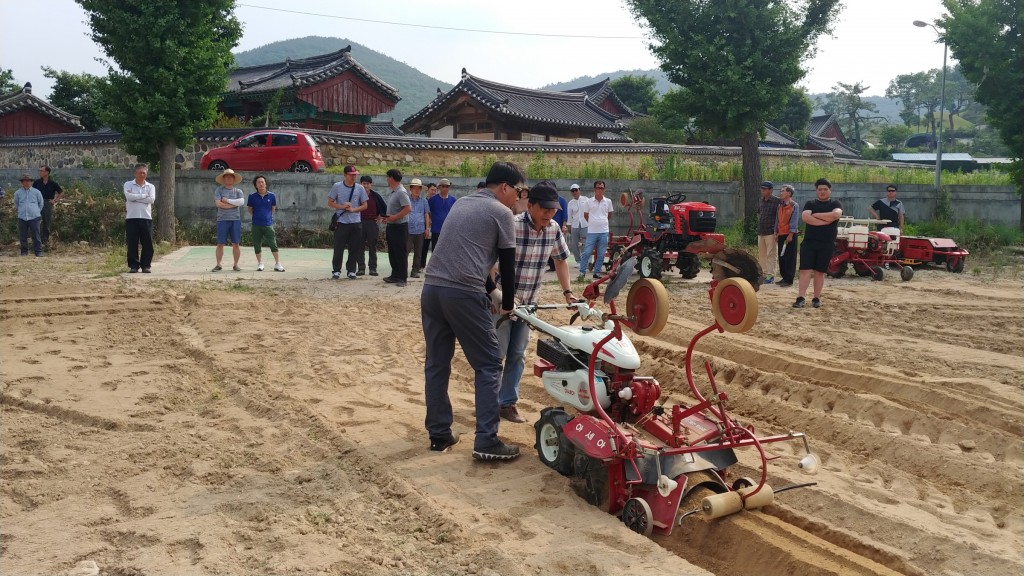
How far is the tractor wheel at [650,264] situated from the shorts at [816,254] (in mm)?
2623

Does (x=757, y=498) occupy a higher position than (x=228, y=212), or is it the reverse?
(x=228, y=212)

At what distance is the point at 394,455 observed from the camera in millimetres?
5082

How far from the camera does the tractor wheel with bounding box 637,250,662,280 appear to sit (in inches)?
493

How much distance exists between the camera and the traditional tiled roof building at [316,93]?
28047 millimetres

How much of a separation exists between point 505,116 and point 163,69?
1300cm

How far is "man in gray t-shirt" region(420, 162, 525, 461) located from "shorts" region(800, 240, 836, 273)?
6494mm

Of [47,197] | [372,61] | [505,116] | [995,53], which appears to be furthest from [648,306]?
[372,61]

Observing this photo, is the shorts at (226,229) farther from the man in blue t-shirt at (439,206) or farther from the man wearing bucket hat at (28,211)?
the man wearing bucket hat at (28,211)

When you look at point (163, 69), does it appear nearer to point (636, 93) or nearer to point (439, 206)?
point (439, 206)

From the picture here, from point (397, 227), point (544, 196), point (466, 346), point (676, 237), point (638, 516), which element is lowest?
point (638, 516)

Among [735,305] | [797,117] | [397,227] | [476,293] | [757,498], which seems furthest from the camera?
[797,117]

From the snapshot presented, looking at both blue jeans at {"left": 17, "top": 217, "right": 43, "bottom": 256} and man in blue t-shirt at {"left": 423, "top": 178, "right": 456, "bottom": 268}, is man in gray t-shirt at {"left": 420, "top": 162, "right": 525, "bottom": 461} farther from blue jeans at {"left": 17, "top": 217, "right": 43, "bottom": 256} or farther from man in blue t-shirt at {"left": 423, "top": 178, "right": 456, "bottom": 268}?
blue jeans at {"left": 17, "top": 217, "right": 43, "bottom": 256}

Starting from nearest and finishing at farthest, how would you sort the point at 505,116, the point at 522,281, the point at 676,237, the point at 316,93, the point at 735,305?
the point at 735,305
the point at 522,281
the point at 676,237
the point at 505,116
the point at 316,93

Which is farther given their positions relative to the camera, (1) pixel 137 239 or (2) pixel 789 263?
(2) pixel 789 263
